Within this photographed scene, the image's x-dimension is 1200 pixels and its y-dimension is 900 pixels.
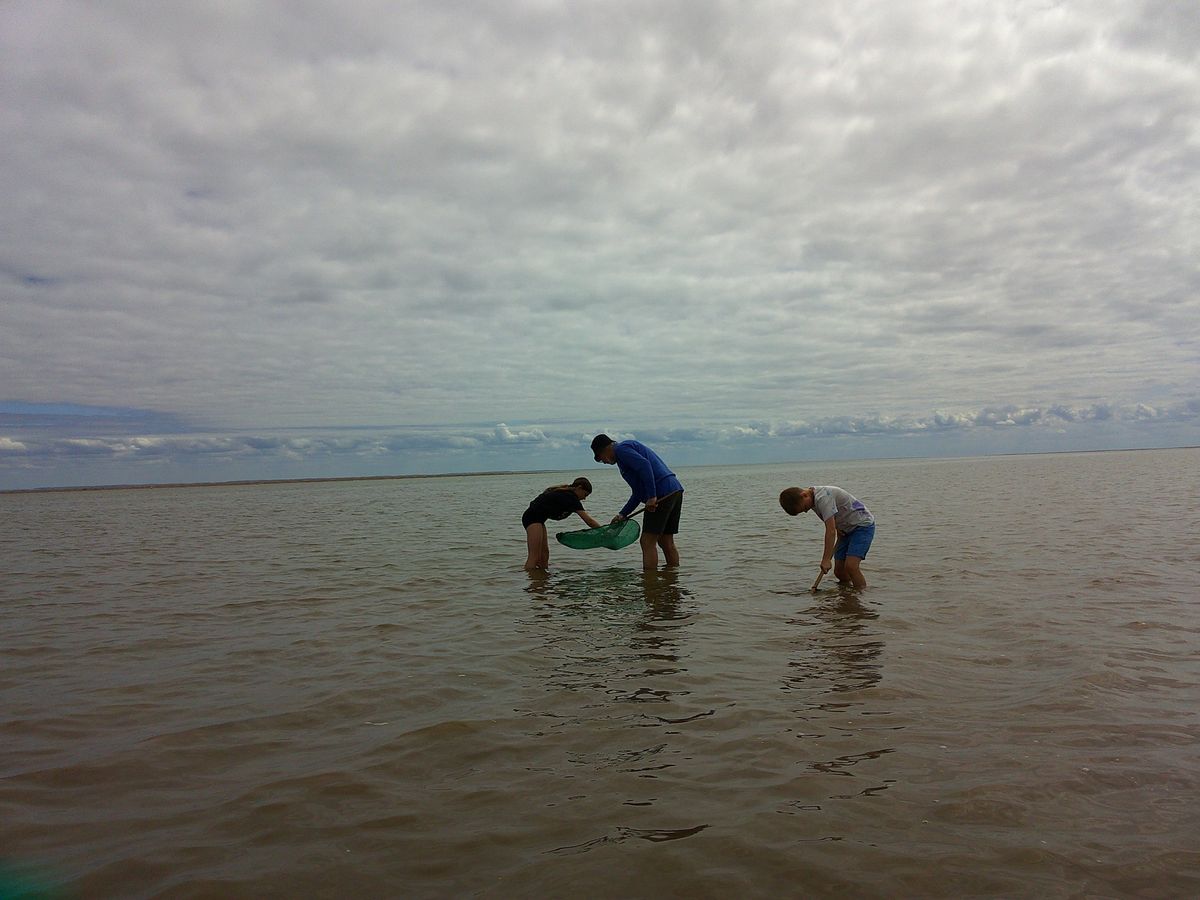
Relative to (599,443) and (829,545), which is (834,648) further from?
(599,443)

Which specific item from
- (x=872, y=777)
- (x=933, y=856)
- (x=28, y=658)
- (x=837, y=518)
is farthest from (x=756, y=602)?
(x=28, y=658)

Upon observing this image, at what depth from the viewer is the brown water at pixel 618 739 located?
10.5 feet

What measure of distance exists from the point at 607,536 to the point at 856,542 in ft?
14.9

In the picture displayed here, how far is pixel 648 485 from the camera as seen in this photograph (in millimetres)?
11180

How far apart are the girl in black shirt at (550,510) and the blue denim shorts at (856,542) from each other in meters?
4.29

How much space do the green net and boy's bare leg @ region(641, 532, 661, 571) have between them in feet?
0.96

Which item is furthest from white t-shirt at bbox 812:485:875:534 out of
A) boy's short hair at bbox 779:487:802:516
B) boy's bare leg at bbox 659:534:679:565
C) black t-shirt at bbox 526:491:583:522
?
black t-shirt at bbox 526:491:583:522

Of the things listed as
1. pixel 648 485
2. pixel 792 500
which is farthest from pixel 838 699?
pixel 648 485

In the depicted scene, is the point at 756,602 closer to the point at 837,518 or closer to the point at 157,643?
the point at 837,518

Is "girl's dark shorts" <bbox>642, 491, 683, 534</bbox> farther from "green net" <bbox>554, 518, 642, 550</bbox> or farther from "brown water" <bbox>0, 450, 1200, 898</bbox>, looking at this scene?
"brown water" <bbox>0, 450, 1200, 898</bbox>

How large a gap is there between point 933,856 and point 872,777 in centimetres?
83

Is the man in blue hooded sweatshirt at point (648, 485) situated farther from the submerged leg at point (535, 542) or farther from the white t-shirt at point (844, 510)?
the white t-shirt at point (844, 510)

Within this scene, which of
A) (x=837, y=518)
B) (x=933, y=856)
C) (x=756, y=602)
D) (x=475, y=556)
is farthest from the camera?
(x=475, y=556)

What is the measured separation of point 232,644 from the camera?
7.80 m
